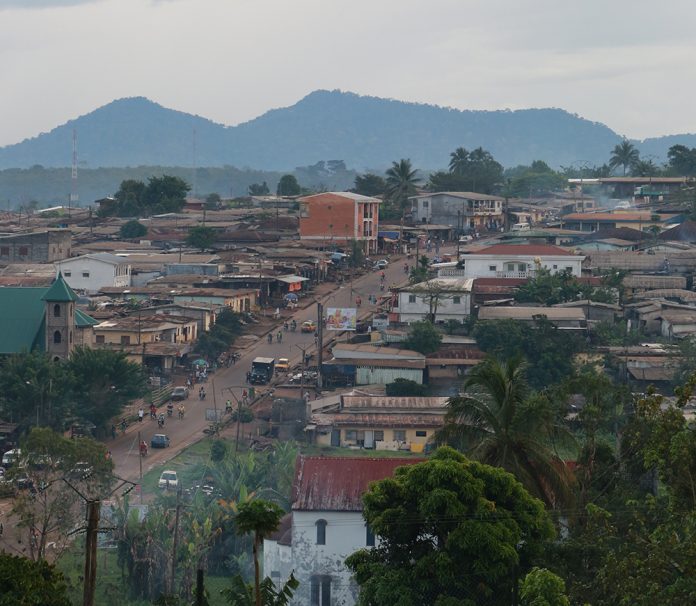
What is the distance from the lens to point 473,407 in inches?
845

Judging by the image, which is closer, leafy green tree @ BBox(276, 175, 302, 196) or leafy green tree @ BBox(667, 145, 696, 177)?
leafy green tree @ BBox(667, 145, 696, 177)

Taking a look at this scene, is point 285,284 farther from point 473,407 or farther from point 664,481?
point 664,481

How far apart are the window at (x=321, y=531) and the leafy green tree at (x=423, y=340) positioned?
21.0 m

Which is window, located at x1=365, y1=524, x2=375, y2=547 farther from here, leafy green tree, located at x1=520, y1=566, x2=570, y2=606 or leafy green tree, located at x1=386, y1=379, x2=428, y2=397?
leafy green tree, located at x1=386, y1=379, x2=428, y2=397

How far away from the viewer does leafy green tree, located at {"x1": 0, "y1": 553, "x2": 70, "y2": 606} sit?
14719 millimetres

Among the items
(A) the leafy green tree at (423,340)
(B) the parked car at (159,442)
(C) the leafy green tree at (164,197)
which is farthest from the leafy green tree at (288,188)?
(B) the parked car at (159,442)

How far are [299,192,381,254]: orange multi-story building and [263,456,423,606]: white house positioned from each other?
4677cm

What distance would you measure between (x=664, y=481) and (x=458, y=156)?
8693 cm

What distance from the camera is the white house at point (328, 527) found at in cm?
2458

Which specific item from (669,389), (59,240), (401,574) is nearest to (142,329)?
(669,389)

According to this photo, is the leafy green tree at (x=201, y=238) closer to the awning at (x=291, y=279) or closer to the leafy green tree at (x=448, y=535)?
the awning at (x=291, y=279)

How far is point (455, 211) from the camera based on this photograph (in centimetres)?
8075

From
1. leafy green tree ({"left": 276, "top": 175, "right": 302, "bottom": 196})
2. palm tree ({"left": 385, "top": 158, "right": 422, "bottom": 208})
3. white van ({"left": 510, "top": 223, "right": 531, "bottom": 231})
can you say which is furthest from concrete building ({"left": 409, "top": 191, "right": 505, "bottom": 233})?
leafy green tree ({"left": 276, "top": 175, "right": 302, "bottom": 196})

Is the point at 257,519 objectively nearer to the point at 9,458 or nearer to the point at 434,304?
the point at 9,458
